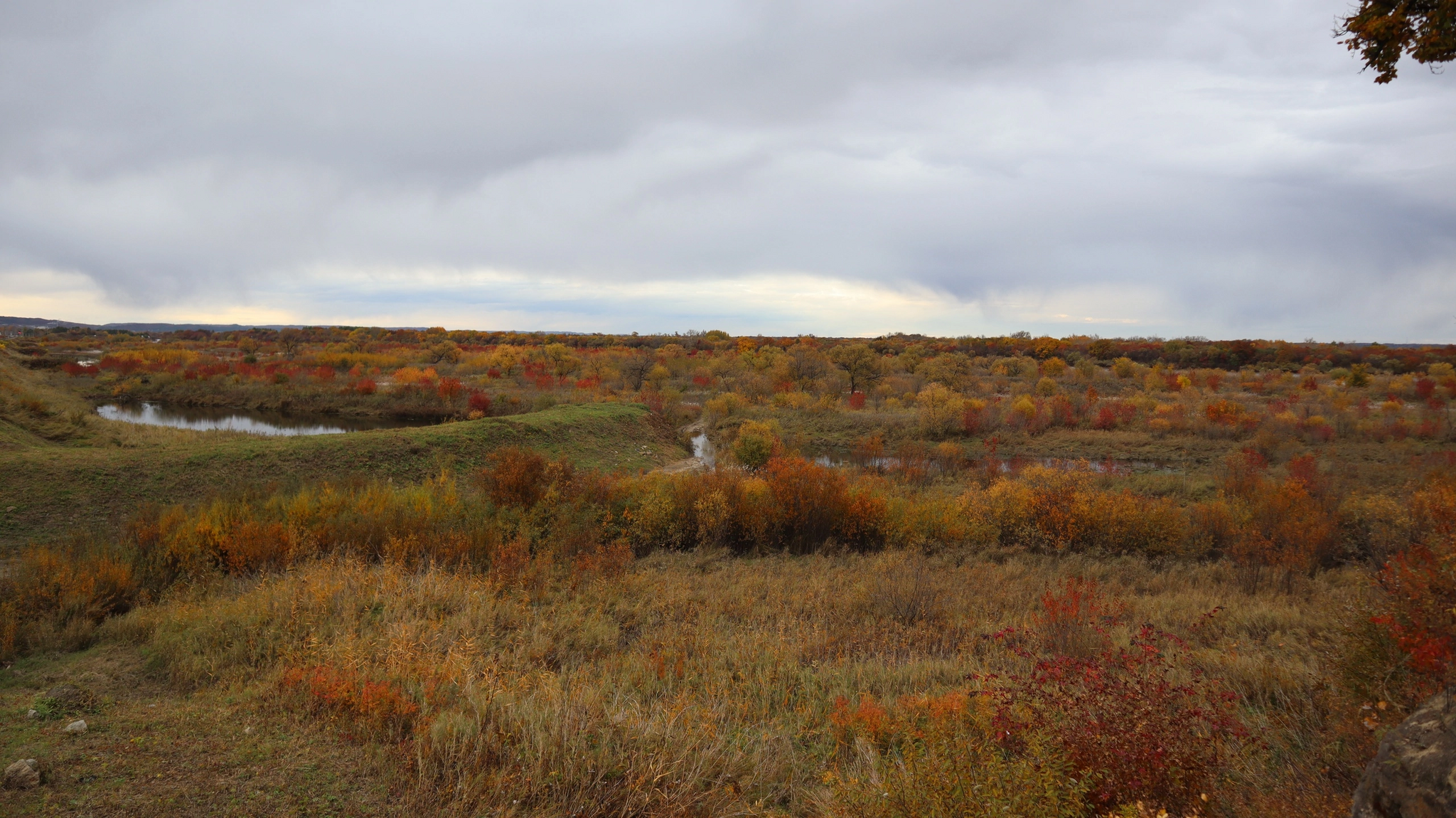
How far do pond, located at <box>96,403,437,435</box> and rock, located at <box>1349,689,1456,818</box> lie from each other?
28.7 metres

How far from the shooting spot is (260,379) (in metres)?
34.7

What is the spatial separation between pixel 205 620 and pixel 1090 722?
Result: 26.5 ft

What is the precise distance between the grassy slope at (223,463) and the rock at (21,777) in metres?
9.27

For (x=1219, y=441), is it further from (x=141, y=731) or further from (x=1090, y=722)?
(x=141, y=731)

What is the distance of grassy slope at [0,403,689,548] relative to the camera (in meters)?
11.1

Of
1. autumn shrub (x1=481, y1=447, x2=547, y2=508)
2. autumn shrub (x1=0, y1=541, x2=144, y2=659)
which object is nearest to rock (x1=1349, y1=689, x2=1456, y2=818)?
autumn shrub (x1=0, y1=541, x2=144, y2=659)

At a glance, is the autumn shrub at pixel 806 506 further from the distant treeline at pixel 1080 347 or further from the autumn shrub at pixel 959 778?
the distant treeline at pixel 1080 347

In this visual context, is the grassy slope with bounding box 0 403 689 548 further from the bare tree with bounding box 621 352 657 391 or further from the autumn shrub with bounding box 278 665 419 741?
the bare tree with bounding box 621 352 657 391

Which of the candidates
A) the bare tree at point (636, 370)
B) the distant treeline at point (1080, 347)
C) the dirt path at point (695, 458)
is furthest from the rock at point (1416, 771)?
the distant treeline at point (1080, 347)

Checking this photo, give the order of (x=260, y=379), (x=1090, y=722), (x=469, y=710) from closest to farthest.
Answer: (x=1090, y=722)
(x=469, y=710)
(x=260, y=379)

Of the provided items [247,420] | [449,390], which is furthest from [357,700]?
[247,420]

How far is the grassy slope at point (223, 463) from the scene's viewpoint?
1105 centimetres

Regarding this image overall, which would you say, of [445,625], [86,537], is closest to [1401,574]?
[445,625]

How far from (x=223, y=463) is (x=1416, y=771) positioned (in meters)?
18.1
